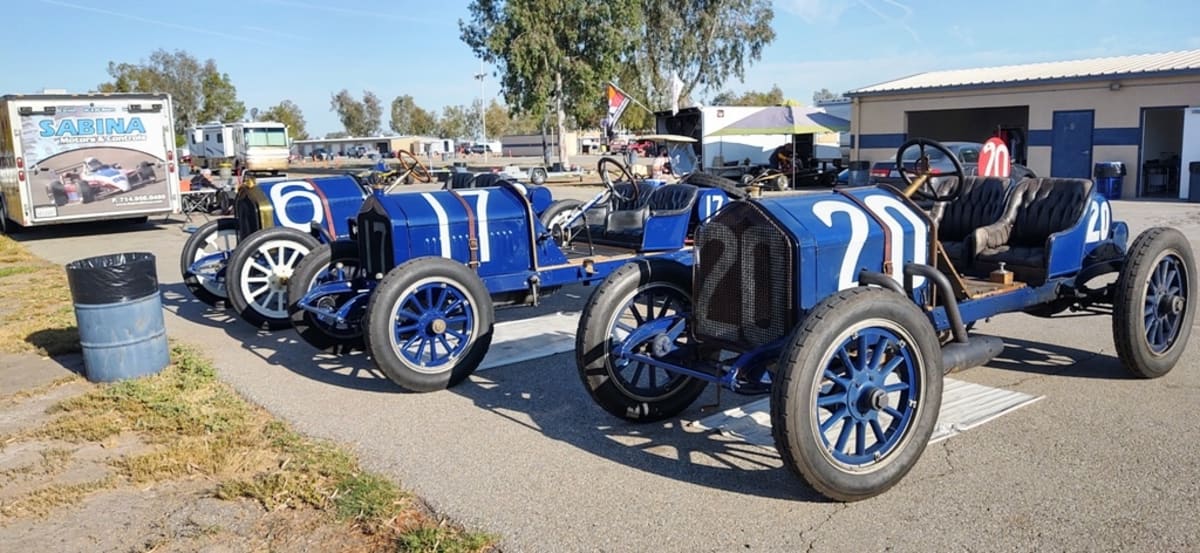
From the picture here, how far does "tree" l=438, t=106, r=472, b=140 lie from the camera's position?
122 m

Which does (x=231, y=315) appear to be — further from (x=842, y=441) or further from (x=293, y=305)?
(x=842, y=441)

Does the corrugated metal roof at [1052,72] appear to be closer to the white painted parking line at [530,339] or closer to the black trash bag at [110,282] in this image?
the white painted parking line at [530,339]

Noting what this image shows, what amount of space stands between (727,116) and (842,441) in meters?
26.5

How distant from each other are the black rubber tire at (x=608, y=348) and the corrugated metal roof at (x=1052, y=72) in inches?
776

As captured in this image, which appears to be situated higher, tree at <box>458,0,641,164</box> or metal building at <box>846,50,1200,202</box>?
tree at <box>458,0,641,164</box>

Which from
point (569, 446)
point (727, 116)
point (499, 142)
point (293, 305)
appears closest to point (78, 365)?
point (293, 305)

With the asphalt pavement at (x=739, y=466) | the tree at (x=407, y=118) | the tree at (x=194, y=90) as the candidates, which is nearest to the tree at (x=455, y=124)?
the tree at (x=407, y=118)

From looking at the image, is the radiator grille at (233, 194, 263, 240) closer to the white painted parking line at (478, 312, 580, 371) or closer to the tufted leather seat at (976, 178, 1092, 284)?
the white painted parking line at (478, 312, 580, 371)

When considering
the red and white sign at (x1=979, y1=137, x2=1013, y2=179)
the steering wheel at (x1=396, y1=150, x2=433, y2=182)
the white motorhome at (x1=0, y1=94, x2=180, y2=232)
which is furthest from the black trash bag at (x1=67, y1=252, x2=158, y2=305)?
the white motorhome at (x1=0, y1=94, x2=180, y2=232)

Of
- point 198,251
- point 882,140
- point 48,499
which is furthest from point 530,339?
point 882,140

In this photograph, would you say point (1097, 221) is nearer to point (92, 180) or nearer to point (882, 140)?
point (92, 180)

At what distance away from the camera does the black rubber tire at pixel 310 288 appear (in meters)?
6.48

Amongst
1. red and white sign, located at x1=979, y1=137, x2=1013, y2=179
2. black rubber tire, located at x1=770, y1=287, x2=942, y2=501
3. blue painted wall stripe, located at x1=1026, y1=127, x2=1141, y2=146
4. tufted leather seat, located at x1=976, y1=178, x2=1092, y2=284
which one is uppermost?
blue painted wall stripe, located at x1=1026, y1=127, x2=1141, y2=146

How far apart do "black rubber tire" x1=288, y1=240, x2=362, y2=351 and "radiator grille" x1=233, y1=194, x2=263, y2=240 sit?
177 centimetres
